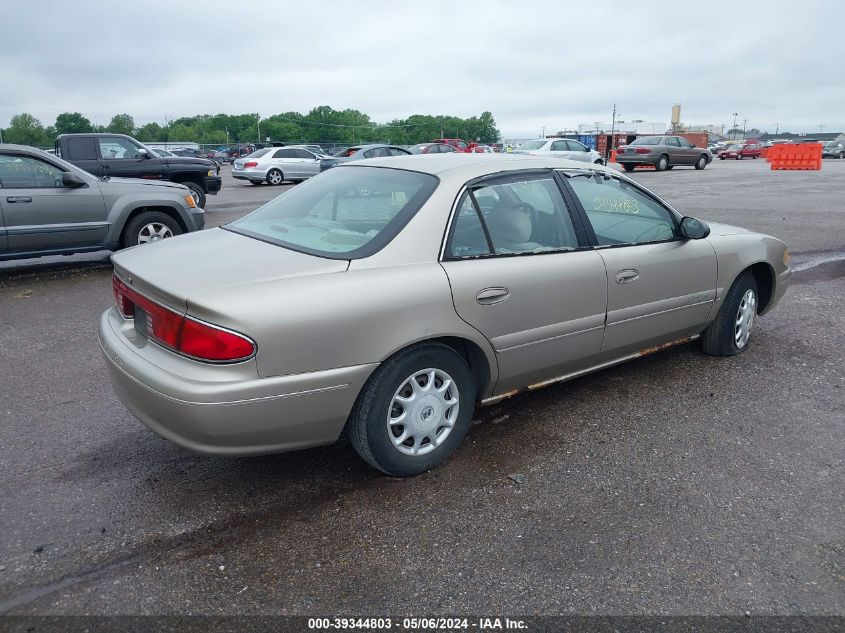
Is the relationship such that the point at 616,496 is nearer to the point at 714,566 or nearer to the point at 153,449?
the point at 714,566

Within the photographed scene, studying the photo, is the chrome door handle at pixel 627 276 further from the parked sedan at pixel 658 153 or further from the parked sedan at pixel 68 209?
Result: the parked sedan at pixel 658 153

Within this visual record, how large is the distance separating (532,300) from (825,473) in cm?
166

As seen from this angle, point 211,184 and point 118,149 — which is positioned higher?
point 118,149

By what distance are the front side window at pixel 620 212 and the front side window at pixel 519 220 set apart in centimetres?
21

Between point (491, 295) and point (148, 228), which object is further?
point (148, 228)

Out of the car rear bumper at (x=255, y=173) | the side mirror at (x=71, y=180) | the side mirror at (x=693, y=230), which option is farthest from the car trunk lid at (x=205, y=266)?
the car rear bumper at (x=255, y=173)

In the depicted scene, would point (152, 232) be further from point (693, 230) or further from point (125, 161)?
point (693, 230)

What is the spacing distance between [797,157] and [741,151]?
2066 centimetres

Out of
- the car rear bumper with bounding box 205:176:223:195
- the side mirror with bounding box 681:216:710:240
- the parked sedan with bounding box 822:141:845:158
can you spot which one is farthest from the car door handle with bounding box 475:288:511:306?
the parked sedan with bounding box 822:141:845:158

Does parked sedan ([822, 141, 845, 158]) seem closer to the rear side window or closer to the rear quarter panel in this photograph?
the rear side window

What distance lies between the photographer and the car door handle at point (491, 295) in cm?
328

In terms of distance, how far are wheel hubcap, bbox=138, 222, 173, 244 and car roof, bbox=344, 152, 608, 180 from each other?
16.3 ft

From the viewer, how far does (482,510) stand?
300cm

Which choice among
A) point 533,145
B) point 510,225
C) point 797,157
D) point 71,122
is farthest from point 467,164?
point 71,122
